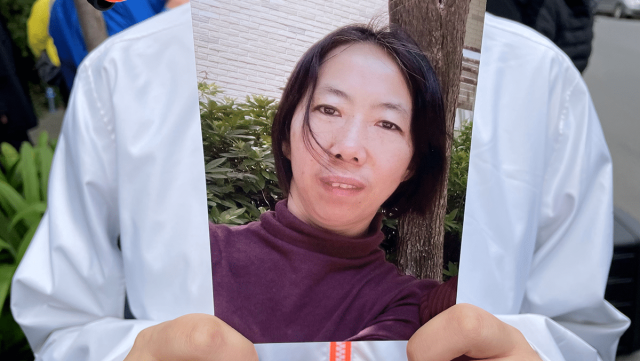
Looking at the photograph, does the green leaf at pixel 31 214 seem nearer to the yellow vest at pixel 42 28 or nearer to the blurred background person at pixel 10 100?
the yellow vest at pixel 42 28

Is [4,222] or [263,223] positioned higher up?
[263,223]

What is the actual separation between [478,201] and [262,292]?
294mm

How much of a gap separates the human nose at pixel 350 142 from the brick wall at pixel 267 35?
0.24 feet

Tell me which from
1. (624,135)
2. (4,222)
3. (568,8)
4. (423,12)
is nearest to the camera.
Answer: (423,12)

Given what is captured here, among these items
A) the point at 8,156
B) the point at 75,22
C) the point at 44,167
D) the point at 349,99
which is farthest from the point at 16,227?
the point at 349,99

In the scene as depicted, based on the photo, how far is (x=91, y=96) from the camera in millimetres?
538

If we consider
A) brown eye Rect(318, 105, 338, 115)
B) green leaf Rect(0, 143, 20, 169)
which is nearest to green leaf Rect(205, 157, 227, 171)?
brown eye Rect(318, 105, 338, 115)

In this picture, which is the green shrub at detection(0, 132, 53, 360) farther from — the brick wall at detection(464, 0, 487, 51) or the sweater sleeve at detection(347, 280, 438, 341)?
the brick wall at detection(464, 0, 487, 51)

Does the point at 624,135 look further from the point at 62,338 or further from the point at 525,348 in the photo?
the point at 62,338

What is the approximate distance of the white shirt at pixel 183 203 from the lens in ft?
1.73

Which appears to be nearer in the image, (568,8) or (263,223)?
(263,223)

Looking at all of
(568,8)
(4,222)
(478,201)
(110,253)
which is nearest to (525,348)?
(478,201)

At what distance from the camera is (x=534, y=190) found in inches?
21.9

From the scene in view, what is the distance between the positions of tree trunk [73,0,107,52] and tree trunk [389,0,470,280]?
567 millimetres
